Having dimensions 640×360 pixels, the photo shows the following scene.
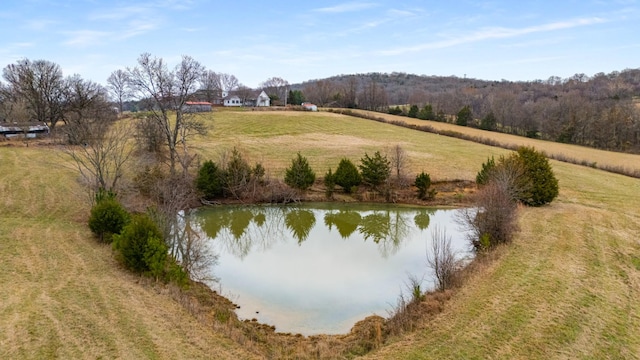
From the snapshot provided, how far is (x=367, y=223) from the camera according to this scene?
26.6 metres

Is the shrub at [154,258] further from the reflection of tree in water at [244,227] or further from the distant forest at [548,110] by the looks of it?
the distant forest at [548,110]

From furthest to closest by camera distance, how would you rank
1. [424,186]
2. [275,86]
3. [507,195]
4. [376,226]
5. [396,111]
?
[275,86] < [396,111] < [424,186] < [376,226] < [507,195]

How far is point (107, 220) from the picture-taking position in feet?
59.7

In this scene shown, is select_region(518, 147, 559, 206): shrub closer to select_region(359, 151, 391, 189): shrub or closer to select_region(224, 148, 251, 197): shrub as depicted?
select_region(359, 151, 391, 189): shrub

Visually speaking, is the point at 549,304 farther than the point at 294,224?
No

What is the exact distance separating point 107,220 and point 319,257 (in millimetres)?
9928

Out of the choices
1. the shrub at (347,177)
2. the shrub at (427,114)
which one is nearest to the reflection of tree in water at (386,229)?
the shrub at (347,177)

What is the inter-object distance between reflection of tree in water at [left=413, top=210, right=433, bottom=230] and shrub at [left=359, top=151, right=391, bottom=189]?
167 inches

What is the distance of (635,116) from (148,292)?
63.9 meters

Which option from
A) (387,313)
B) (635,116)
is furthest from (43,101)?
(635,116)

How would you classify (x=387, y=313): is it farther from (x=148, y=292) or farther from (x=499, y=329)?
(x=148, y=292)

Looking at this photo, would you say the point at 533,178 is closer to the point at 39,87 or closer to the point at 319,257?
the point at 319,257

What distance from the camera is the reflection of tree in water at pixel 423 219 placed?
25834mm

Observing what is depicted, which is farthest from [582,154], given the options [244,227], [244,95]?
[244,95]
